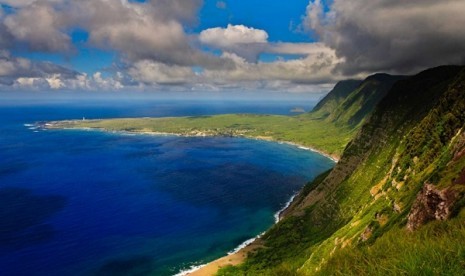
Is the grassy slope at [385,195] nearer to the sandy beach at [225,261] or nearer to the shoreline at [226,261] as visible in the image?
the sandy beach at [225,261]

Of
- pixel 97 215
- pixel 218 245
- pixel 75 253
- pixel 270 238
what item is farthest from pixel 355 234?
pixel 97 215

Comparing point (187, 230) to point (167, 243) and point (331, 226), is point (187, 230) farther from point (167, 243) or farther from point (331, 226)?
point (331, 226)

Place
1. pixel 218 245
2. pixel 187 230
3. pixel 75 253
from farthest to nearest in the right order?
pixel 187 230, pixel 218 245, pixel 75 253

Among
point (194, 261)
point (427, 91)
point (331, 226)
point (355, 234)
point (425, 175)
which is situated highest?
point (427, 91)

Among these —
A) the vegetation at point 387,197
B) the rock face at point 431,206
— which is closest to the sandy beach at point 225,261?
the vegetation at point 387,197

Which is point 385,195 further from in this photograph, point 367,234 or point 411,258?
point 411,258

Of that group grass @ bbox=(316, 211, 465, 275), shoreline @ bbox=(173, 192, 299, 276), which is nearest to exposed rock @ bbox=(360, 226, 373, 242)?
shoreline @ bbox=(173, 192, 299, 276)
